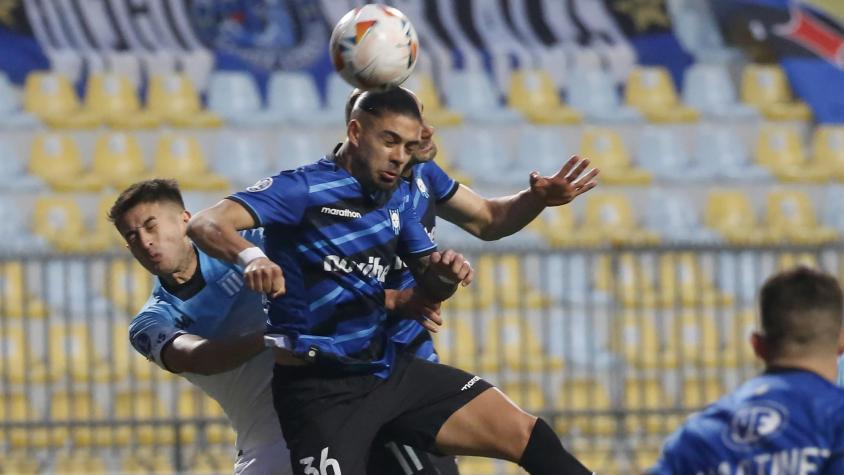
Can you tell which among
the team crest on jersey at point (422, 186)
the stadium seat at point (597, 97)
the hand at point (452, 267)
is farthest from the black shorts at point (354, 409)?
the stadium seat at point (597, 97)

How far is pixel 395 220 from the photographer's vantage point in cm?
562

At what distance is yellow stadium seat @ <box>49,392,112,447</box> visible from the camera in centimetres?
1061

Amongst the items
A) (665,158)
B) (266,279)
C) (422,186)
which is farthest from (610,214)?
(266,279)

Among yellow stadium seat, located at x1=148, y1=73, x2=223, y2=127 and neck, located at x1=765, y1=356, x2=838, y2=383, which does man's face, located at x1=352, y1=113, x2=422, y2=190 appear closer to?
neck, located at x1=765, y1=356, x2=838, y2=383

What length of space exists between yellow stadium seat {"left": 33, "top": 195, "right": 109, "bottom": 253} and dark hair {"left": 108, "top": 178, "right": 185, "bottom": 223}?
7341 mm

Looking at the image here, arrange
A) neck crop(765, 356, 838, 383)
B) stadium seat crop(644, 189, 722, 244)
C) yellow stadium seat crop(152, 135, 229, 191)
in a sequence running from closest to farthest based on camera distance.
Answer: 1. neck crop(765, 356, 838, 383)
2. stadium seat crop(644, 189, 722, 244)
3. yellow stadium seat crop(152, 135, 229, 191)

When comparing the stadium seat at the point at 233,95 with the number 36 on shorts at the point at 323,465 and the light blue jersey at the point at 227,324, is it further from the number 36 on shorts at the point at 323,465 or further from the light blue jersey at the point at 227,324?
the number 36 on shorts at the point at 323,465

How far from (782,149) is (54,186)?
22.8 ft

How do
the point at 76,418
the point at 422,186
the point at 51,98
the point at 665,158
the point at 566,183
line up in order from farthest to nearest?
the point at 51,98, the point at 665,158, the point at 76,418, the point at 422,186, the point at 566,183

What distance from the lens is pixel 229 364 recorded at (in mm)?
5668

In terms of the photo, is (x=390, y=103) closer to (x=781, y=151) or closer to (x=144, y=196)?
(x=144, y=196)

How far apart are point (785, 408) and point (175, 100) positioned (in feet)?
39.4

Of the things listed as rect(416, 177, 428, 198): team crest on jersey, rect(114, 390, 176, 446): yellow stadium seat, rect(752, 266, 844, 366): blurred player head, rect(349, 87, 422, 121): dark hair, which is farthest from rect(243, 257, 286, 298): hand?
rect(114, 390, 176, 446): yellow stadium seat

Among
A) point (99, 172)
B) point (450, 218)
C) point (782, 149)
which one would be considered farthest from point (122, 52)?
point (450, 218)
